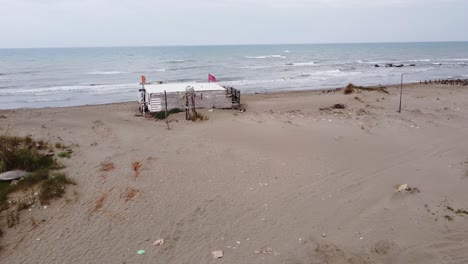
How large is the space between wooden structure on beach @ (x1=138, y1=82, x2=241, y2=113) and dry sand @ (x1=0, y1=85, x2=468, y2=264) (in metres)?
2.08

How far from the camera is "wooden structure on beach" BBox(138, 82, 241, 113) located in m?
16.7

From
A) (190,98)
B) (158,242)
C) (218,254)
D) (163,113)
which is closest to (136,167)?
(158,242)

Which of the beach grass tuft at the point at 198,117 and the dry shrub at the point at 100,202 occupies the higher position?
the beach grass tuft at the point at 198,117

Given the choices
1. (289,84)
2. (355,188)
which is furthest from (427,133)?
(289,84)

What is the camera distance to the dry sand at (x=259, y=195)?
6.29 meters

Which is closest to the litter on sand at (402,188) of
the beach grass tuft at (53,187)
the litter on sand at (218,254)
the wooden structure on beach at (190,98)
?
the litter on sand at (218,254)

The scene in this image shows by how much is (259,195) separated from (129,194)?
297cm

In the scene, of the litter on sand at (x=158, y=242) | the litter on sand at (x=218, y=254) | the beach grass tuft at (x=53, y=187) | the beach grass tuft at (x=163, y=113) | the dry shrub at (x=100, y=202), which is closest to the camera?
the litter on sand at (x=218, y=254)

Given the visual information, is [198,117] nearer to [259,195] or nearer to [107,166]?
[107,166]

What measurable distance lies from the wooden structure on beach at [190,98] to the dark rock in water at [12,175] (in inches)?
302

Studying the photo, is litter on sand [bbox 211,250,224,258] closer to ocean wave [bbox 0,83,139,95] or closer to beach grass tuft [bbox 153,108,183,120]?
beach grass tuft [bbox 153,108,183,120]

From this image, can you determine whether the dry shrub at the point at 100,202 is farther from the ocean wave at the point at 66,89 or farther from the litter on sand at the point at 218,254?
the ocean wave at the point at 66,89

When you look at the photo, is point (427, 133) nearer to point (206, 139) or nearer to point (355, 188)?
point (355, 188)

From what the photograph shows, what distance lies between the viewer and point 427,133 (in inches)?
515
